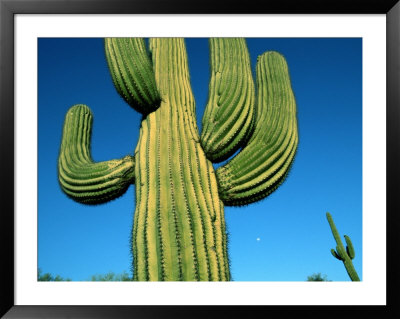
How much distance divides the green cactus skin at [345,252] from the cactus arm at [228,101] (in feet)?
2.64

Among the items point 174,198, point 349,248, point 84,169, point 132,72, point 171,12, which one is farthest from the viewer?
point 84,169

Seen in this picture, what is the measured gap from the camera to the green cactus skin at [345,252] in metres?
3.40

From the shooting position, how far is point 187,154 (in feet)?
12.4

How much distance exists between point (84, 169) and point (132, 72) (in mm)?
837

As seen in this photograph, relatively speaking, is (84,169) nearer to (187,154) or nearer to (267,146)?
(187,154)

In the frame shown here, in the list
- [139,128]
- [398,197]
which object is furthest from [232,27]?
[398,197]

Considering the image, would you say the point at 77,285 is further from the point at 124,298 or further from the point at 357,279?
the point at 357,279

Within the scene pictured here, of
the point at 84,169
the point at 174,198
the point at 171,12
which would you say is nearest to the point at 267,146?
the point at 174,198

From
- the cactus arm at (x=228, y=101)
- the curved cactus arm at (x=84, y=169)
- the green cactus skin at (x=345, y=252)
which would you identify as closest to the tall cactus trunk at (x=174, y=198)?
the cactus arm at (x=228, y=101)

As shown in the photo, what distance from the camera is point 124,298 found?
3166 millimetres

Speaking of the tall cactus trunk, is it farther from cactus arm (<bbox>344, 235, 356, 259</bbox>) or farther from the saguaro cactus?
cactus arm (<bbox>344, 235, 356, 259</bbox>)

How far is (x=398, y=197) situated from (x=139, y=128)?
1.77m

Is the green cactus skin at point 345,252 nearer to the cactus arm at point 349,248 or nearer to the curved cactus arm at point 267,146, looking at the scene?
the cactus arm at point 349,248

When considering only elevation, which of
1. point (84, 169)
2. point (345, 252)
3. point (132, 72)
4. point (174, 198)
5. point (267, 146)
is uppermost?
point (132, 72)
